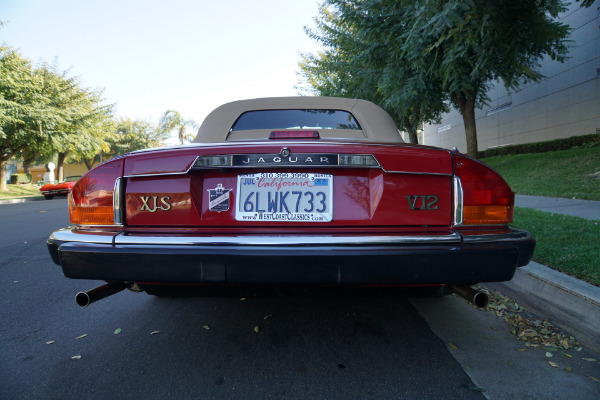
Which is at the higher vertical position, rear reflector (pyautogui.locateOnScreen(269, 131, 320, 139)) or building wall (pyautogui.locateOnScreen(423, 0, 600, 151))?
building wall (pyautogui.locateOnScreen(423, 0, 600, 151))

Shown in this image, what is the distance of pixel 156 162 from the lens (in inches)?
76.5

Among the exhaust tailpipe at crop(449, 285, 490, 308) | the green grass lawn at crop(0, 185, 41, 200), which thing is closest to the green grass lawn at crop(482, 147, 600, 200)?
the exhaust tailpipe at crop(449, 285, 490, 308)

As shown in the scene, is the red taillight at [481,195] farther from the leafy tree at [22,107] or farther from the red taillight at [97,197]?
the leafy tree at [22,107]

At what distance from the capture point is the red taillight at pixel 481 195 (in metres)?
1.91

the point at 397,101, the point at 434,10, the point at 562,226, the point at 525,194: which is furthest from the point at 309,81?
the point at 562,226

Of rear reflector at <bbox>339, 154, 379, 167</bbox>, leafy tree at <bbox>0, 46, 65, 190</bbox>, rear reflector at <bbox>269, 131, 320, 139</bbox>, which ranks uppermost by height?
leafy tree at <bbox>0, 46, 65, 190</bbox>

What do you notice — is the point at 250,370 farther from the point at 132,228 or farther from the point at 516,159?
the point at 516,159

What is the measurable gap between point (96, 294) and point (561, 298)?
9.92 ft

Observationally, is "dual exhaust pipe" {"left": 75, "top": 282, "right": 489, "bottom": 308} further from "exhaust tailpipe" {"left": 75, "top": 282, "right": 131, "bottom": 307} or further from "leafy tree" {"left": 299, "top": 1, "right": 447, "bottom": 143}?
"leafy tree" {"left": 299, "top": 1, "right": 447, "bottom": 143}

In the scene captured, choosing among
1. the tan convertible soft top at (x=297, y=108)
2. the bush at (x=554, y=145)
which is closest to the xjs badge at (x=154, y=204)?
the tan convertible soft top at (x=297, y=108)

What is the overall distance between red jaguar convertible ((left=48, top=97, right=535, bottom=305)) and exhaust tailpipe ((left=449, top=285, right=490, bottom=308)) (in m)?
0.13

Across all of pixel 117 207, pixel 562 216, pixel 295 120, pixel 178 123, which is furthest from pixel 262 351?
pixel 178 123

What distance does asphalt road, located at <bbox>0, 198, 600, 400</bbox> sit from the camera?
185cm

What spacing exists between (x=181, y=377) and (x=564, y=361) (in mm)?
2177
